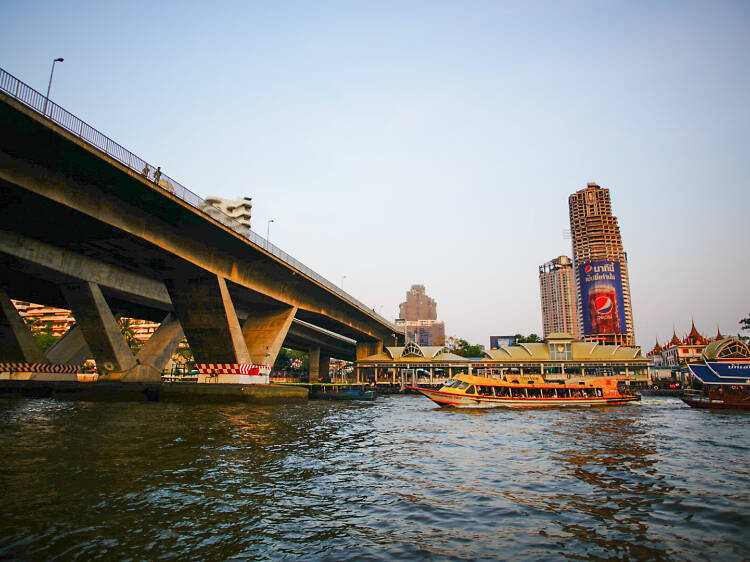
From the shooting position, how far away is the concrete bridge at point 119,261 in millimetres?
23500

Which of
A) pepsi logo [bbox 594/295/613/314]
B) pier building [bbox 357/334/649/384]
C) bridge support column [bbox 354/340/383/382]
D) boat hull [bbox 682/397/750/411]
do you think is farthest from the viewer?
pepsi logo [bbox 594/295/613/314]

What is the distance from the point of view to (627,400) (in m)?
42.6

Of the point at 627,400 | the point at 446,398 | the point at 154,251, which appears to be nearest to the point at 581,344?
the point at 627,400

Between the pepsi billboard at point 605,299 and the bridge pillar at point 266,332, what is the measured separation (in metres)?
84.9

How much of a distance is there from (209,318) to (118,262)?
27.3 ft

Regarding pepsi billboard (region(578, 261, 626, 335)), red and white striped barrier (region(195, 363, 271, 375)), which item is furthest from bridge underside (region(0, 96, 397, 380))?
pepsi billboard (region(578, 261, 626, 335))

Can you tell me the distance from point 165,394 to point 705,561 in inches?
1370

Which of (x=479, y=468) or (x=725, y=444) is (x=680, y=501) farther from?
(x=725, y=444)

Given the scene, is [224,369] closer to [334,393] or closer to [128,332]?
[334,393]

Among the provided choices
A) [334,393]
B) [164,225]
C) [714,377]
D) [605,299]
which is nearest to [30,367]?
[164,225]

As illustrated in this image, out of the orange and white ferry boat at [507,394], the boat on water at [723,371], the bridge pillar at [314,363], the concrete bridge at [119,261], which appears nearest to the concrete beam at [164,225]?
the concrete bridge at [119,261]

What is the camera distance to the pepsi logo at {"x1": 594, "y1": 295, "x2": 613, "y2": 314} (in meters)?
105

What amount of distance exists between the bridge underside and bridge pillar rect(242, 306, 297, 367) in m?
0.14

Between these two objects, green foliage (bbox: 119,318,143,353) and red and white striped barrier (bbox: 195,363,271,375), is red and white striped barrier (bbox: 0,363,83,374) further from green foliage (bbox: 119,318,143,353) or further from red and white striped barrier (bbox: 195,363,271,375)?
green foliage (bbox: 119,318,143,353)
